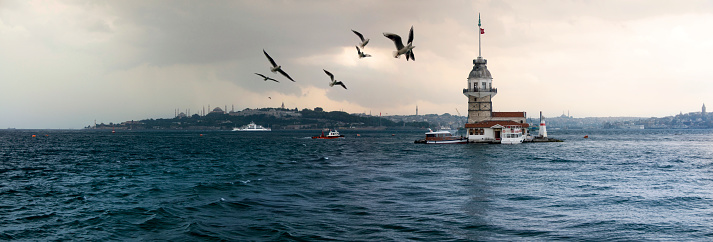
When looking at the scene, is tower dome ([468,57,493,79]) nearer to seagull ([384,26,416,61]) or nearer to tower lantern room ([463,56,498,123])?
tower lantern room ([463,56,498,123])

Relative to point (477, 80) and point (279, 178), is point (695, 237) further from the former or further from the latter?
point (477, 80)

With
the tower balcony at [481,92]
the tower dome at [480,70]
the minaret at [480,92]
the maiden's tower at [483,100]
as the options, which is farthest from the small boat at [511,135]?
the tower dome at [480,70]

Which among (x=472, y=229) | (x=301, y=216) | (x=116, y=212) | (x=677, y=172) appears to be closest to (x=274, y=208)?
(x=301, y=216)

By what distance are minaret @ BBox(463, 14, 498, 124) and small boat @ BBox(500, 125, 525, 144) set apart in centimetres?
805

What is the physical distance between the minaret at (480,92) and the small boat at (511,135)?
805cm

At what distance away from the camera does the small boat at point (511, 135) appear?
76812mm

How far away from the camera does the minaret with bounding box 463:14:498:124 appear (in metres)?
86.7

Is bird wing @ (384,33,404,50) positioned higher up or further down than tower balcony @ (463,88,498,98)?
further down

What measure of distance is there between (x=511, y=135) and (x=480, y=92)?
37.6ft

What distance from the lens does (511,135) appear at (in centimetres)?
7762

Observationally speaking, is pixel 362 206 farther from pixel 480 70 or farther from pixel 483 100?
pixel 480 70

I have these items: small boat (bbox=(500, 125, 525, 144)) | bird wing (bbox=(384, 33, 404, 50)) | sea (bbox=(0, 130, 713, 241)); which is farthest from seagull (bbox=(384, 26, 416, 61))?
small boat (bbox=(500, 125, 525, 144))

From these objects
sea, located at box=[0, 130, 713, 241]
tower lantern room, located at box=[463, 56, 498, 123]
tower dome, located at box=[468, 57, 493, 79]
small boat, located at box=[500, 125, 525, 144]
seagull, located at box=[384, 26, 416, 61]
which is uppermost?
tower dome, located at box=[468, 57, 493, 79]

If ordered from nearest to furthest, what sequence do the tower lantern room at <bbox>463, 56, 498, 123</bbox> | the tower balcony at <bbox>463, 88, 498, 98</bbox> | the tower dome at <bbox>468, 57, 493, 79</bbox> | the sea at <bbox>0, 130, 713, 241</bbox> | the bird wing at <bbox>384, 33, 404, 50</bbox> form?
the bird wing at <bbox>384, 33, 404, 50</bbox>, the sea at <bbox>0, 130, 713, 241</bbox>, the tower balcony at <bbox>463, 88, 498, 98</bbox>, the tower lantern room at <bbox>463, 56, 498, 123</bbox>, the tower dome at <bbox>468, 57, 493, 79</bbox>
